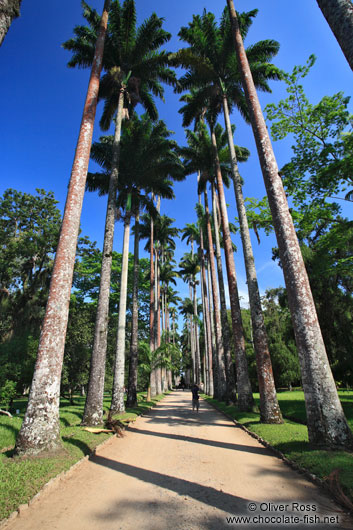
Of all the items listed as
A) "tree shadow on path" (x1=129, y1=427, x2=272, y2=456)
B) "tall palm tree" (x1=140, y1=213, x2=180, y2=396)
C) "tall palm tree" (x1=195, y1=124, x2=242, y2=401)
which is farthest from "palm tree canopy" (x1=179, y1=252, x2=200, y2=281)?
"tree shadow on path" (x1=129, y1=427, x2=272, y2=456)

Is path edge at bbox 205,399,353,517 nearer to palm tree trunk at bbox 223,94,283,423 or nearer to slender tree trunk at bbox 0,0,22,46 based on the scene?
palm tree trunk at bbox 223,94,283,423

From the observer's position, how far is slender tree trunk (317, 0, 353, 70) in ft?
12.8

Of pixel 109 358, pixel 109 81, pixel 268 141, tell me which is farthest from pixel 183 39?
pixel 109 358

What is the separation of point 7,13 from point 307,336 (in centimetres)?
799

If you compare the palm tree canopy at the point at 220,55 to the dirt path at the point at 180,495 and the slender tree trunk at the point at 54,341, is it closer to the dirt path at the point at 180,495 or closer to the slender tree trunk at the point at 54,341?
the slender tree trunk at the point at 54,341

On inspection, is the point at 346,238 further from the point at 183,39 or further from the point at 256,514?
the point at 183,39

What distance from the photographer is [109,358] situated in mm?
28188

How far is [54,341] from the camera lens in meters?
6.48

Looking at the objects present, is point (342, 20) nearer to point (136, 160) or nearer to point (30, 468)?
point (30, 468)

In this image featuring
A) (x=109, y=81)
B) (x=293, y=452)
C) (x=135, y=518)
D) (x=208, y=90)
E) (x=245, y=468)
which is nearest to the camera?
(x=135, y=518)

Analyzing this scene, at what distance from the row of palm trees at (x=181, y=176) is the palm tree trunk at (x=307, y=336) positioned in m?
0.02

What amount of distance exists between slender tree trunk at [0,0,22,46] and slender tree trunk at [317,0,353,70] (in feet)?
15.5

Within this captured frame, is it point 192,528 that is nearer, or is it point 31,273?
point 192,528

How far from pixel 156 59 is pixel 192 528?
65.8 feet
